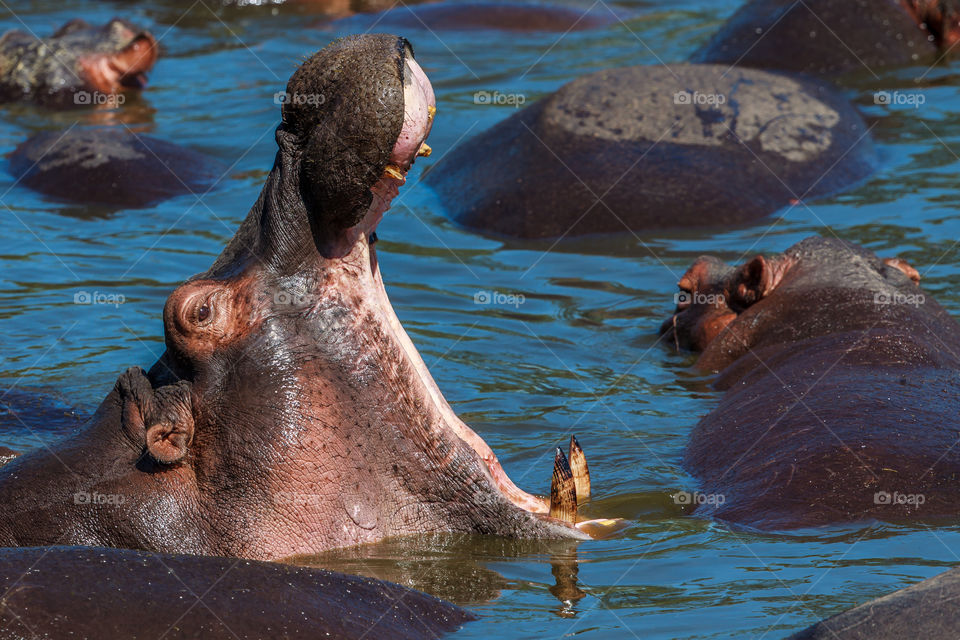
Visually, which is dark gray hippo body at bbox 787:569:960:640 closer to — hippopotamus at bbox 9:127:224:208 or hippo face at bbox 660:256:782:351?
hippo face at bbox 660:256:782:351

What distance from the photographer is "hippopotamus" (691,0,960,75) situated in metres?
12.4

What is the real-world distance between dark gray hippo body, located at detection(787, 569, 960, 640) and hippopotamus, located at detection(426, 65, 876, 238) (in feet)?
21.1

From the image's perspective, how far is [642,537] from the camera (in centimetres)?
534

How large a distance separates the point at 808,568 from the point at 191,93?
11.4 m

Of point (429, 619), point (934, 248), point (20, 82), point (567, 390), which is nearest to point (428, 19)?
point (20, 82)

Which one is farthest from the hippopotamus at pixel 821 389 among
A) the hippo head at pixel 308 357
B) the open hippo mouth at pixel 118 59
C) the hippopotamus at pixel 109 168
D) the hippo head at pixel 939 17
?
the open hippo mouth at pixel 118 59

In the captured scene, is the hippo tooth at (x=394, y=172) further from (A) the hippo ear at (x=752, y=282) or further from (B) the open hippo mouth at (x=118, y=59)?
(B) the open hippo mouth at (x=118, y=59)

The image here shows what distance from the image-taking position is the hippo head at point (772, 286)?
714 cm

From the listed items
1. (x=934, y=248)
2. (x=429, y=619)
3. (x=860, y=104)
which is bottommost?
(x=429, y=619)

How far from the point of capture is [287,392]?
15.2 feet

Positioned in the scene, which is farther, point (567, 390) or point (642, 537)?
point (567, 390)

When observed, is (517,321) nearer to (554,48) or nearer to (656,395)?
(656,395)

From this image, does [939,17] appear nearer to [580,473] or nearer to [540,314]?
[540,314]

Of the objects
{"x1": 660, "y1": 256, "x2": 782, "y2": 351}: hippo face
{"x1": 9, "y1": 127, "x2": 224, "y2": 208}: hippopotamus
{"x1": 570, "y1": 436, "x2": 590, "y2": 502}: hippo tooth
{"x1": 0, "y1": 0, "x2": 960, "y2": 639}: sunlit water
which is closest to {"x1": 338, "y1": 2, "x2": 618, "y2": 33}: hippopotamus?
{"x1": 0, "y1": 0, "x2": 960, "y2": 639}: sunlit water
